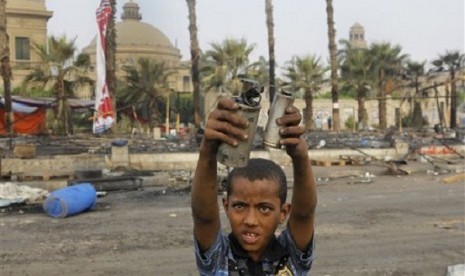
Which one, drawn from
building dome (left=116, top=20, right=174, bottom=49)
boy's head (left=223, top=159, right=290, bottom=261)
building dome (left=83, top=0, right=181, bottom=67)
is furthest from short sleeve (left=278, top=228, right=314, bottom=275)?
building dome (left=116, top=20, right=174, bottom=49)

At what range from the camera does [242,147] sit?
1.80 metres

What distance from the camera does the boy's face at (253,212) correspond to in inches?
80.5

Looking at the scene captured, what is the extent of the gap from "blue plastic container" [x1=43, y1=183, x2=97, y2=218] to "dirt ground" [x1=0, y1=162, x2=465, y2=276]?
18 cm

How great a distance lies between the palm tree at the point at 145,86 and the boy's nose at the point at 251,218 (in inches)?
1266

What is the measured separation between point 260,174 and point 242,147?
32 cm

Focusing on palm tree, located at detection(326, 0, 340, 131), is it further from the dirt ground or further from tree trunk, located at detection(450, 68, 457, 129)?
the dirt ground

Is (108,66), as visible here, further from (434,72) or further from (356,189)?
(434,72)

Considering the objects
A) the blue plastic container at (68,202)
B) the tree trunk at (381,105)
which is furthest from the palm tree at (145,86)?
the blue plastic container at (68,202)

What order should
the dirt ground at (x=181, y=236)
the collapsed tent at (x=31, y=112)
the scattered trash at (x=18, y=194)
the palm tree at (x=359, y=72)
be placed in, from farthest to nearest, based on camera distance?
the palm tree at (x=359, y=72) → the collapsed tent at (x=31, y=112) → the scattered trash at (x=18, y=194) → the dirt ground at (x=181, y=236)

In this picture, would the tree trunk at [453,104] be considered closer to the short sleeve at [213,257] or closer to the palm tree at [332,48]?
the palm tree at [332,48]

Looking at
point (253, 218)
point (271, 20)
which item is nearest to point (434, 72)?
point (271, 20)

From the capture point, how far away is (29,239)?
28.3ft

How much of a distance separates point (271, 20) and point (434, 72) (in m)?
18.2

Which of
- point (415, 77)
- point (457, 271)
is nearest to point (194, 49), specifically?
point (457, 271)
